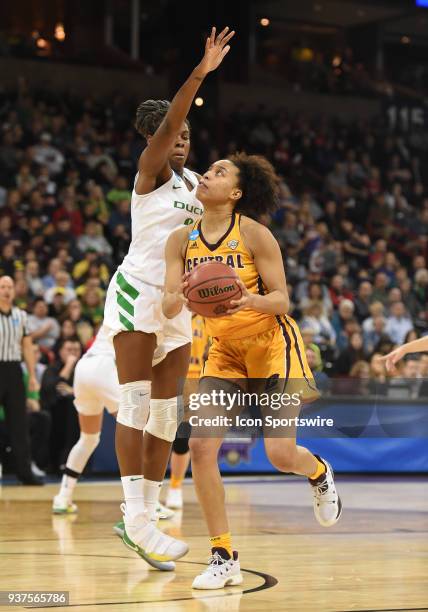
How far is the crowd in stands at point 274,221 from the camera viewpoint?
13.7 meters

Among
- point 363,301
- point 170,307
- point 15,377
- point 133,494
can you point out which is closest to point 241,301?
point 170,307

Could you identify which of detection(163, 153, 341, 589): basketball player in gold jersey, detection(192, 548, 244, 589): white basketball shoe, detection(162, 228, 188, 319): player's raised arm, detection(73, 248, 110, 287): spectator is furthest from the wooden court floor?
detection(73, 248, 110, 287): spectator

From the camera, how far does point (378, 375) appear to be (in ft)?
44.3

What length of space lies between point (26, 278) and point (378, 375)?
14.8 feet

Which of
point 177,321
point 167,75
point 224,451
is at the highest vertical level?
point 167,75

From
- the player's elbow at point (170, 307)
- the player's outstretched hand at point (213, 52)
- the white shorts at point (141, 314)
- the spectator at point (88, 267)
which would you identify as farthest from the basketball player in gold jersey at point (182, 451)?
the spectator at point (88, 267)

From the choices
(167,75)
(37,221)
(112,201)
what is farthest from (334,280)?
(167,75)

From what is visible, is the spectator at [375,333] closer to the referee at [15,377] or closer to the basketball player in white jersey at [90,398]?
the referee at [15,377]

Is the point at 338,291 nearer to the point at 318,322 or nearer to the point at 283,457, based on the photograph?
the point at 318,322

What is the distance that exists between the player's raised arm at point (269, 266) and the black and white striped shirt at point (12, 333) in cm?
615

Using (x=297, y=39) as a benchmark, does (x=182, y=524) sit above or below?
below

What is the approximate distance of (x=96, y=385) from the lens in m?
8.48

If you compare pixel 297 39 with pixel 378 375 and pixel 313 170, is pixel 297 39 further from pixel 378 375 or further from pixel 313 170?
pixel 378 375

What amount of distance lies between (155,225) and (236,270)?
81 centimetres
